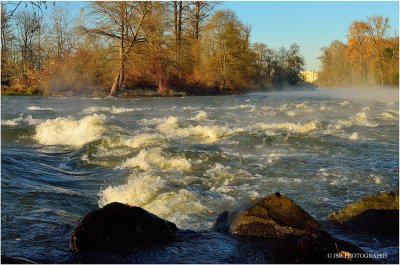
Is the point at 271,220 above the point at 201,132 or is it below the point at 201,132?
below

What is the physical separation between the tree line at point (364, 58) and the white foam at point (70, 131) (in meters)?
40.0

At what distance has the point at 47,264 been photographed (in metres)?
4.02

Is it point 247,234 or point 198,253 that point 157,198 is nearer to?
point 247,234

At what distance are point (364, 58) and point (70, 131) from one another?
51270mm

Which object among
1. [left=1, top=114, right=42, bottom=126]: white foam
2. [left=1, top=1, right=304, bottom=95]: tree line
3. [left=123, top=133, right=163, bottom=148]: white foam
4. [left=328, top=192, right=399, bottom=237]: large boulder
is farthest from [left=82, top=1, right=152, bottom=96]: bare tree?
[left=328, top=192, right=399, bottom=237]: large boulder

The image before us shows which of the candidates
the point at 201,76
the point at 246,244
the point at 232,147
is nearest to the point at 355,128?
the point at 232,147

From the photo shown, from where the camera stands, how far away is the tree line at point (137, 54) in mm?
34719

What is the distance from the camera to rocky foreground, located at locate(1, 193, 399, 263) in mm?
4096

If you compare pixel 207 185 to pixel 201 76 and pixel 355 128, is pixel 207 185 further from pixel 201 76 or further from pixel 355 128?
pixel 201 76

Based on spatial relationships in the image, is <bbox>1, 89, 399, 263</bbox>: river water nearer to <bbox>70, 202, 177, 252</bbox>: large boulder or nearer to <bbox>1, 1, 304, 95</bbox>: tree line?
<bbox>70, 202, 177, 252</bbox>: large boulder

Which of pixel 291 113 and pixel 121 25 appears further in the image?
pixel 121 25

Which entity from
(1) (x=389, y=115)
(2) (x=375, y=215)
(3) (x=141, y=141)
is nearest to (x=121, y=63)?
(1) (x=389, y=115)

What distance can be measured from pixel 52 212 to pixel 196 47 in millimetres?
36693

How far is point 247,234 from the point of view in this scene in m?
5.00
